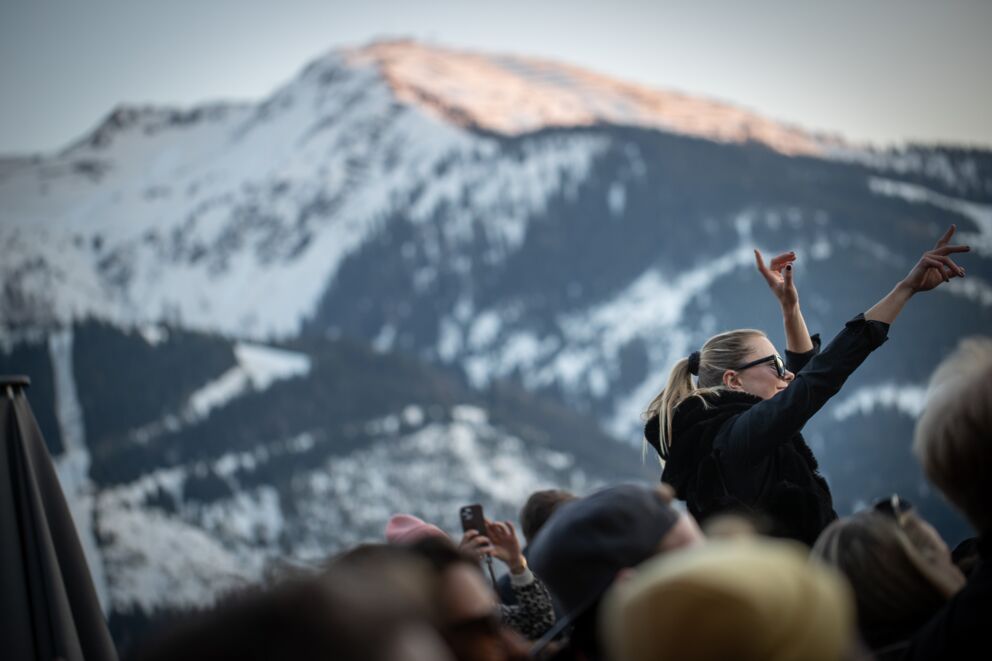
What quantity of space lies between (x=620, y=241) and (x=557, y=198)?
14098 millimetres

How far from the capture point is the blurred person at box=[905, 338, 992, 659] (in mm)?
2287

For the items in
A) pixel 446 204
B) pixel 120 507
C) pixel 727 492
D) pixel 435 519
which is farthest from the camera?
pixel 446 204

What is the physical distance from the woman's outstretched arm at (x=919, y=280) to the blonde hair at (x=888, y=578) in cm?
132

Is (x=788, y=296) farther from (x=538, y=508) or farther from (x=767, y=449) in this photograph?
(x=538, y=508)

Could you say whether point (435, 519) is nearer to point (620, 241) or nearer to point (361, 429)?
point (361, 429)

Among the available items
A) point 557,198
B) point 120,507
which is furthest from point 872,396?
point 557,198

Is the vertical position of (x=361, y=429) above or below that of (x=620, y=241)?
below

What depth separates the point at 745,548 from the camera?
6.07ft

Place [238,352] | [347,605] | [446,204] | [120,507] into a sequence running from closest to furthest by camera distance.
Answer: [347,605]
[120,507]
[238,352]
[446,204]

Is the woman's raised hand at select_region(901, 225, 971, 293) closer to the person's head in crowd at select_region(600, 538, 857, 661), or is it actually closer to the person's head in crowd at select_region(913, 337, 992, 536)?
the person's head in crowd at select_region(913, 337, 992, 536)

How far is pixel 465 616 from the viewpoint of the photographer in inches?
93.9

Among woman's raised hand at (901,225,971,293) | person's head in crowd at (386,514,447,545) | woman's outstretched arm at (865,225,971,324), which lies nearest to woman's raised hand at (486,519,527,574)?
person's head in crowd at (386,514,447,545)

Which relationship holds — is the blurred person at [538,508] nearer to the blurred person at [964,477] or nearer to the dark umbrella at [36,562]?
the dark umbrella at [36,562]

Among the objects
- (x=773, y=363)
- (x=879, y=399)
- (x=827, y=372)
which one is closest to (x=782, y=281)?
(x=773, y=363)
